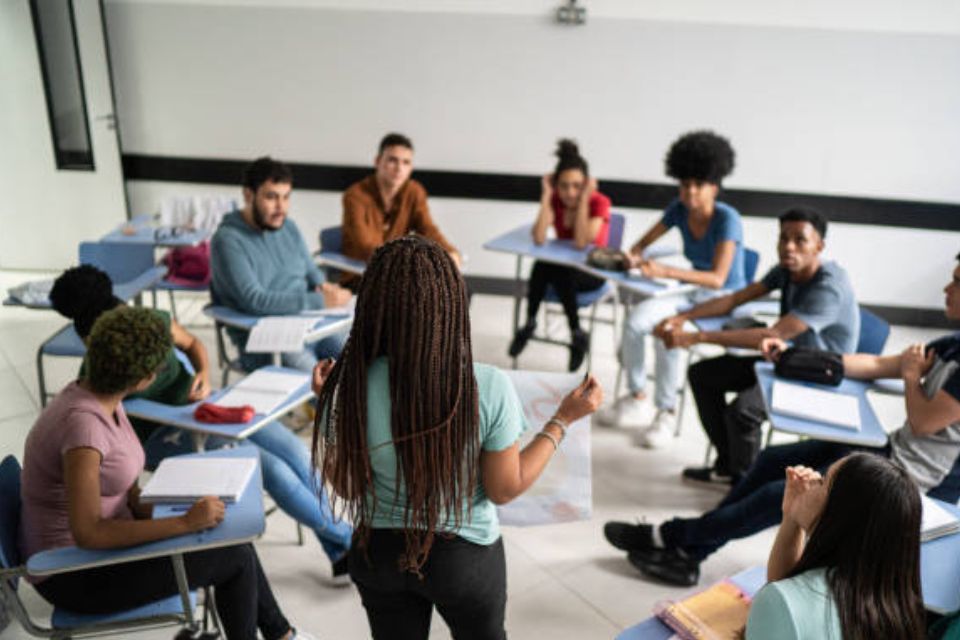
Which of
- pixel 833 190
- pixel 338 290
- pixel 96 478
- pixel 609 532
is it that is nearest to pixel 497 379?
pixel 96 478

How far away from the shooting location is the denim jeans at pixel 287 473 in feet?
8.38

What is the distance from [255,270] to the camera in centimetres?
324

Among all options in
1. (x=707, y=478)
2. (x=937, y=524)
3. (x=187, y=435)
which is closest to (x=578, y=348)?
(x=707, y=478)

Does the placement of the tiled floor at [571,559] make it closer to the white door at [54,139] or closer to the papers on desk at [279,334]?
the papers on desk at [279,334]

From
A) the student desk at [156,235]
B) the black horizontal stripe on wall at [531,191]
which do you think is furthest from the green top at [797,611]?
the black horizontal stripe on wall at [531,191]

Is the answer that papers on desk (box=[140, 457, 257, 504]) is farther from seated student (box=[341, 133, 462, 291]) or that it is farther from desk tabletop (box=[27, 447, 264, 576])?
seated student (box=[341, 133, 462, 291])

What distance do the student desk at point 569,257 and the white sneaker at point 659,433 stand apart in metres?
0.63

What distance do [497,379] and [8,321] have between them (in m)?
4.57

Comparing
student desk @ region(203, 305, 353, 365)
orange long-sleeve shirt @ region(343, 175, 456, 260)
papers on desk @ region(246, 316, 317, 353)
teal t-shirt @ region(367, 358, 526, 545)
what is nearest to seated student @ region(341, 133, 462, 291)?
orange long-sleeve shirt @ region(343, 175, 456, 260)

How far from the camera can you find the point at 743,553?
2988 mm

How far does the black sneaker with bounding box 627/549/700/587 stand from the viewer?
2.74m

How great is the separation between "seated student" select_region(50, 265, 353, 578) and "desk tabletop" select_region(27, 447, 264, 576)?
0.44m

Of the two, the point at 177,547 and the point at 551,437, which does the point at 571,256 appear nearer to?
the point at 551,437

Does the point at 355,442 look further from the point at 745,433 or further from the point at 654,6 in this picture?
the point at 654,6
